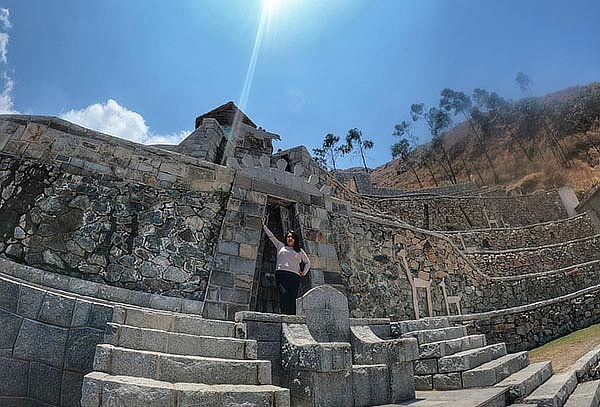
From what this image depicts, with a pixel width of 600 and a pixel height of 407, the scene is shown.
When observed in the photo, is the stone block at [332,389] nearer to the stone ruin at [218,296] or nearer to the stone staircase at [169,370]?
the stone ruin at [218,296]

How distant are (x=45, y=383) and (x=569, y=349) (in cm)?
911

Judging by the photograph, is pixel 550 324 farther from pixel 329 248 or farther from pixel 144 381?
pixel 144 381

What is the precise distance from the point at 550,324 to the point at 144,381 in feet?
36.9

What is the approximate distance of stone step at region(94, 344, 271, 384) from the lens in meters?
3.04

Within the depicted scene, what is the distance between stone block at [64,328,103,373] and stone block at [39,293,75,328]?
135 mm

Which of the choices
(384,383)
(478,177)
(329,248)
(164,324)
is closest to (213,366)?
(164,324)

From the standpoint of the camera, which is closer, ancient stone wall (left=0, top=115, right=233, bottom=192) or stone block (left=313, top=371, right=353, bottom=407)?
stone block (left=313, top=371, right=353, bottom=407)

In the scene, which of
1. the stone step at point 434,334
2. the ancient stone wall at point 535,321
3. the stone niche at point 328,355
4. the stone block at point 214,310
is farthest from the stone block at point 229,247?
the ancient stone wall at point 535,321

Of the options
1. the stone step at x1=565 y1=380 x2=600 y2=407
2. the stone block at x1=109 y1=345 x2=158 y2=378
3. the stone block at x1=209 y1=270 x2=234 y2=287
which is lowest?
the stone step at x1=565 y1=380 x2=600 y2=407

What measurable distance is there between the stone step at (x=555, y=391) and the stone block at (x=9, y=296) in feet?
17.1

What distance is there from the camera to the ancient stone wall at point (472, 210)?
27484 mm

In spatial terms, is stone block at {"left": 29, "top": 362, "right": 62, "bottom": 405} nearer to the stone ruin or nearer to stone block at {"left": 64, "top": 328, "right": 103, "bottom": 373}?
the stone ruin

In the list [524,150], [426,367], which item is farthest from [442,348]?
[524,150]

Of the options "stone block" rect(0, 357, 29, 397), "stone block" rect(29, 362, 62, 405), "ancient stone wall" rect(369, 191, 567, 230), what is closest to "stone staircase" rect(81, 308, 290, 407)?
"stone block" rect(29, 362, 62, 405)
